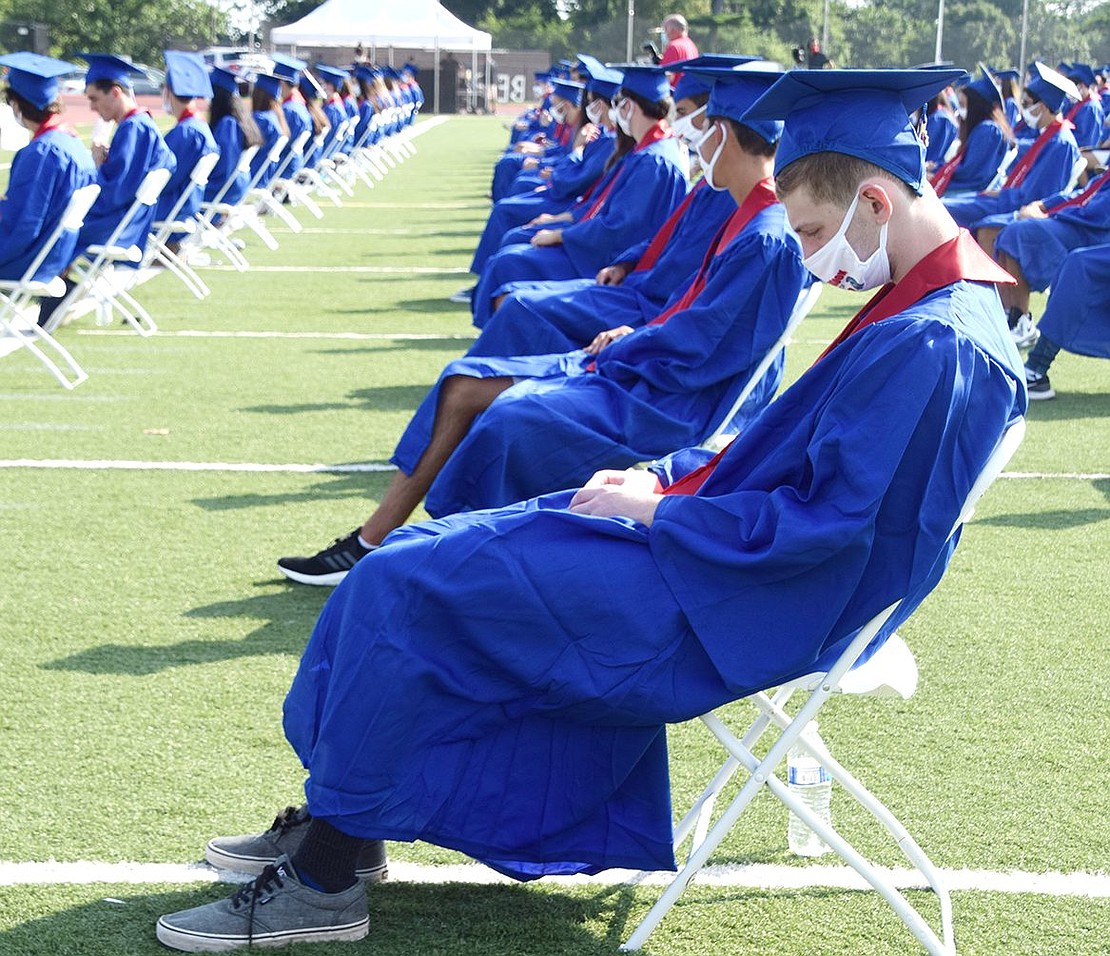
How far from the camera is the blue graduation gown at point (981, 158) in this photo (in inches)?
503

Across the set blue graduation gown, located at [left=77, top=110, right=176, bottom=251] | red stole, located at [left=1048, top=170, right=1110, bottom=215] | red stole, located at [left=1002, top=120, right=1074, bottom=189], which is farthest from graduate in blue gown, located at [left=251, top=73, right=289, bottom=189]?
red stole, located at [left=1048, top=170, right=1110, bottom=215]

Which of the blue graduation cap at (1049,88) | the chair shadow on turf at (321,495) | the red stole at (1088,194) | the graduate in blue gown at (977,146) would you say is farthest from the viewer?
the graduate in blue gown at (977,146)

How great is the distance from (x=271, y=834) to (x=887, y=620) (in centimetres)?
132

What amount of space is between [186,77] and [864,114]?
32.2 feet

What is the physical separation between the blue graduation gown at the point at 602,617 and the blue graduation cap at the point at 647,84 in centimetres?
486

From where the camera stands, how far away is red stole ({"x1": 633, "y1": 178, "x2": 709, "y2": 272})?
19.6 feet

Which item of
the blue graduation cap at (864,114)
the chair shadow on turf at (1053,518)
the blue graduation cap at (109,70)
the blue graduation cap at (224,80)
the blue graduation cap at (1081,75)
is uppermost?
the blue graduation cap at (864,114)

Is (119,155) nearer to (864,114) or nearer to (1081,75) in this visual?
(864,114)

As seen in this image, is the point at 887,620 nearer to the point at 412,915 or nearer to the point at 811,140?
the point at 811,140

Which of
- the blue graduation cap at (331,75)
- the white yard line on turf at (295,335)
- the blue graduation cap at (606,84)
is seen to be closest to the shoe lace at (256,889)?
the blue graduation cap at (606,84)

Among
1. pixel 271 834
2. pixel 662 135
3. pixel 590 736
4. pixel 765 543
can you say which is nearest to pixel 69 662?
pixel 271 834

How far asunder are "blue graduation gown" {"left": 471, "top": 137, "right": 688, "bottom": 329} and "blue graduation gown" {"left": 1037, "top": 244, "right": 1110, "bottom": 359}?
220 centimetres

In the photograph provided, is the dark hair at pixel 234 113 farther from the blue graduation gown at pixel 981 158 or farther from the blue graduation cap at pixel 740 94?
the blue graduation cap at pixel 740 94

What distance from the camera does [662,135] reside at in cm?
763
